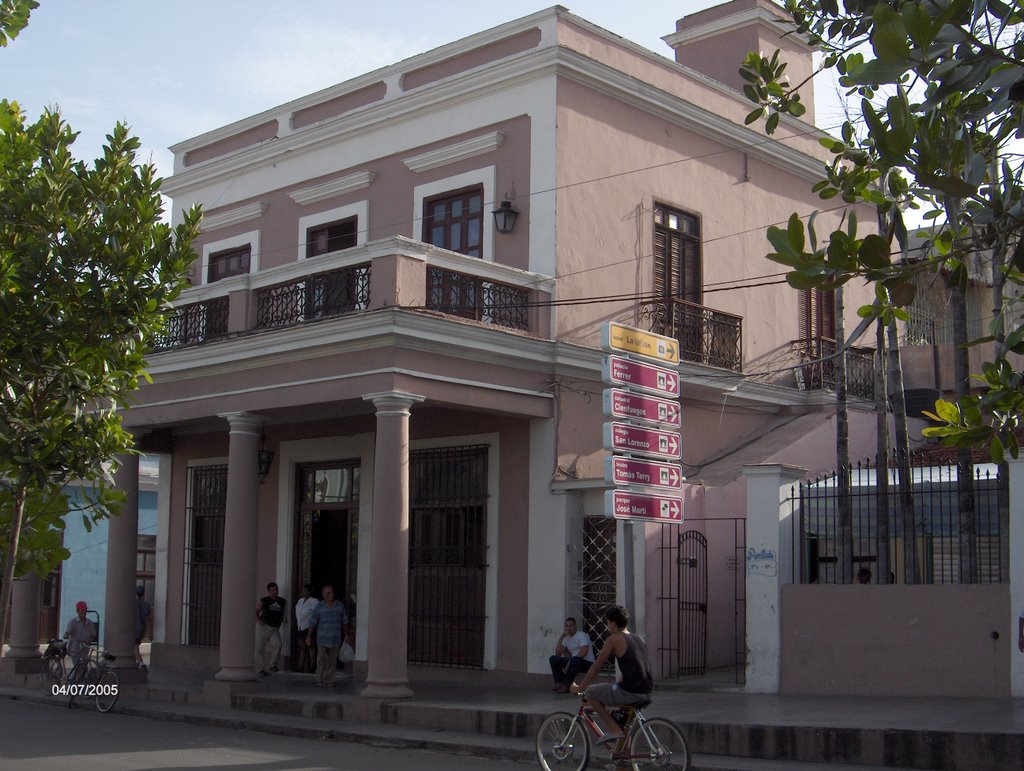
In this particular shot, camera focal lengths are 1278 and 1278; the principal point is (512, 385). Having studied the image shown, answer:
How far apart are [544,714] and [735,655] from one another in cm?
452

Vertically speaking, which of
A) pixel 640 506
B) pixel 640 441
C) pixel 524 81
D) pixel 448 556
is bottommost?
pixel 448 556

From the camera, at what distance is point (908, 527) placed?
14289 mm

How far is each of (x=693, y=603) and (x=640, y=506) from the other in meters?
4.00

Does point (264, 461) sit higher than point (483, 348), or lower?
lower

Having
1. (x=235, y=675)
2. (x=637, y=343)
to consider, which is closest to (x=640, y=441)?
(x=637, y=343)

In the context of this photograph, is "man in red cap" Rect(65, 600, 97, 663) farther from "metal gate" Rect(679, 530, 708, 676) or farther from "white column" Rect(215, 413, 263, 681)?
"metal gate" Rect(679, 530, 708, 676)

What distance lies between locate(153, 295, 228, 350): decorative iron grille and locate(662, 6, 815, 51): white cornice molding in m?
9.57

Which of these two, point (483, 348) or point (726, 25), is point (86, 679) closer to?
point (483, 348)

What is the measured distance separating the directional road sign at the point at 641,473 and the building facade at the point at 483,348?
87.1 inches

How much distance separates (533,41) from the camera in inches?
677

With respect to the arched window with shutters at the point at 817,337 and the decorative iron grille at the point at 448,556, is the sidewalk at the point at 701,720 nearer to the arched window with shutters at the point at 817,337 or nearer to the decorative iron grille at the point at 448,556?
the decorative iron grille at the point at 448,556

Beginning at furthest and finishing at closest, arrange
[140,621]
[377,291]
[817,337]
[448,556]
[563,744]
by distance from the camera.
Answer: [817,337] < [140,621] < [448,556] < [377,291] < [563,744]

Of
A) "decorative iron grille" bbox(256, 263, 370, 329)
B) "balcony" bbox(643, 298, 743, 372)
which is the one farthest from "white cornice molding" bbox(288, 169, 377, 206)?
"balcony" bbox(643, 298, 743, 372)

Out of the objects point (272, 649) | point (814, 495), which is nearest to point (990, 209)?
point (814, 495)
